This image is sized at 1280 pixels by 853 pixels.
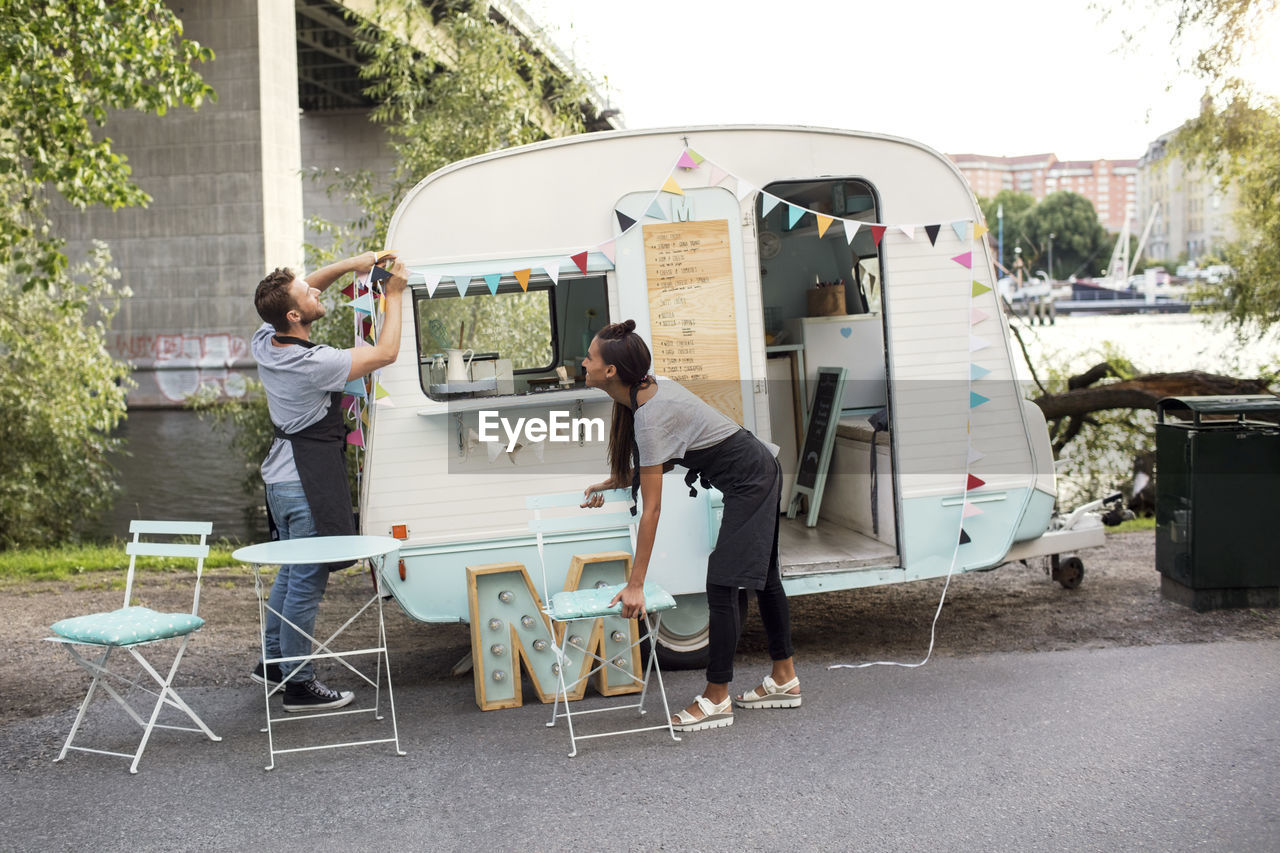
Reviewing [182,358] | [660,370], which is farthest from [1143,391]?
[182,358]

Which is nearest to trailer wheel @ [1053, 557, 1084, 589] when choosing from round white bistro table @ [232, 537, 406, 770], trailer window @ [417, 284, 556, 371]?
trailer window @ [417, 284, 556, 371]

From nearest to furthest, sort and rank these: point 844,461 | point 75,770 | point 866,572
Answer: point 75,770, point 866,572, point 844,461

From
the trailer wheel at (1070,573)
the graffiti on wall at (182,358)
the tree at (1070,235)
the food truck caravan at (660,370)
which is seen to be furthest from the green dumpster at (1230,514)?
the tree at (1070,235)

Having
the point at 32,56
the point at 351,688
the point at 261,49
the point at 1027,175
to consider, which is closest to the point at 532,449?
the point at 351,688

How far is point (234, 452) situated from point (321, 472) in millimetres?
11794

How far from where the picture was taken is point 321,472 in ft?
16.3

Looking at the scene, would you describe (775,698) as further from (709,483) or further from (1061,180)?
(1061,180)

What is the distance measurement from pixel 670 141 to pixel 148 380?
26553mm

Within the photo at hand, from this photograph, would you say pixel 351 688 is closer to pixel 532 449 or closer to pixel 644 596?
pixel 532 449

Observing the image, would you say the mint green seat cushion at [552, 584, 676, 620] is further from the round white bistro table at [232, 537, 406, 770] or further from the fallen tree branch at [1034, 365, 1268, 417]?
the fallen tree branch at [1034, 365, 1268, 417]

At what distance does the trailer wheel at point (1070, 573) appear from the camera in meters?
7.20

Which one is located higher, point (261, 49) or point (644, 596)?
point (261, 49)

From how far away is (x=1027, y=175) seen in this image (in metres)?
190

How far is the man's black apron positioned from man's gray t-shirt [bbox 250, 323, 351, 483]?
A: 4cm
